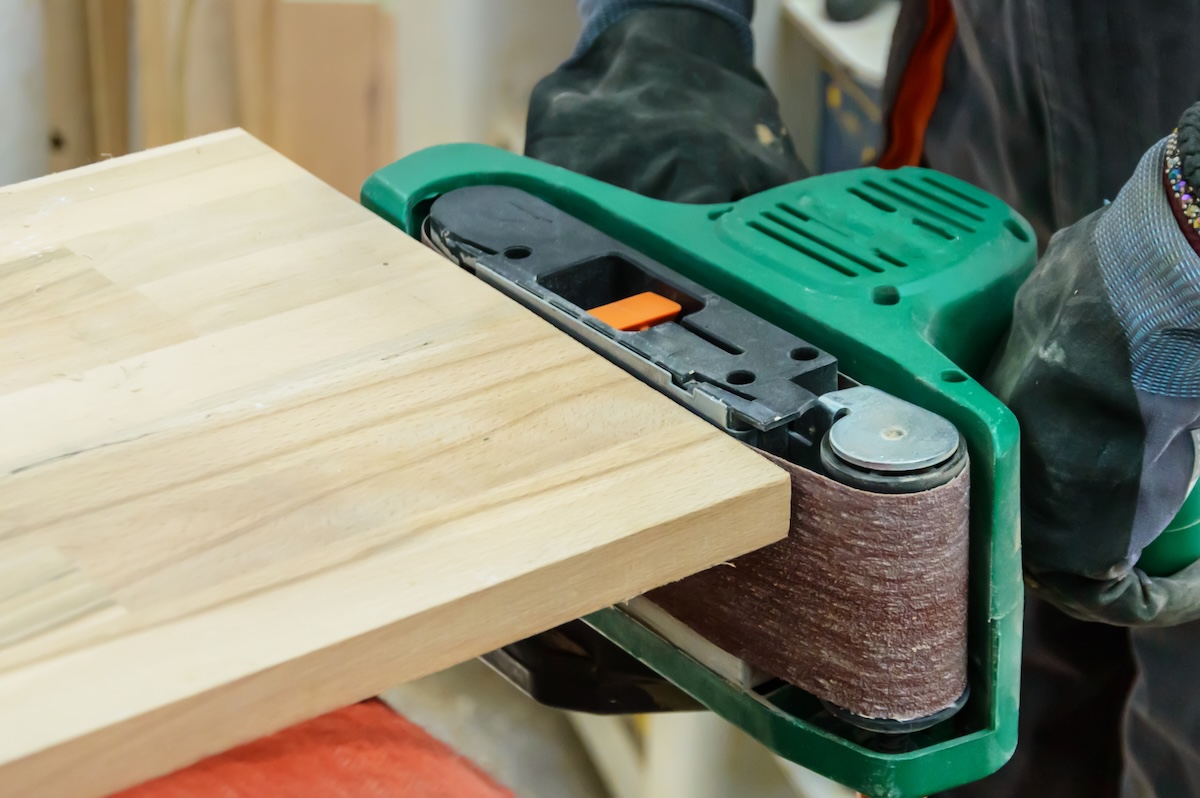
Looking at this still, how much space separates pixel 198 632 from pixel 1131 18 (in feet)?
1.81

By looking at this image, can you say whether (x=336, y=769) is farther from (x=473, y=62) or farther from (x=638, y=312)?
(x=473, y=62)

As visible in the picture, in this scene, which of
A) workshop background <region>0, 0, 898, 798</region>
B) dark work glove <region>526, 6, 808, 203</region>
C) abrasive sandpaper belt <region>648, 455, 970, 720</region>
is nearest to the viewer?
abrasive sandpaper belt <region>648, 455, 970, 720</region>

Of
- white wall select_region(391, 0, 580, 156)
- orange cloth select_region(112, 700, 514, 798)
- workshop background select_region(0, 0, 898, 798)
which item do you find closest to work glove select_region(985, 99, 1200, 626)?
orange cloth select_region(112, 700, 514, 798)

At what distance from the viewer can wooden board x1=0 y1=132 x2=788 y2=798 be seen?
1.07 feet

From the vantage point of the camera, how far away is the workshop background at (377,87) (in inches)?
41.3

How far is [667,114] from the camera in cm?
71

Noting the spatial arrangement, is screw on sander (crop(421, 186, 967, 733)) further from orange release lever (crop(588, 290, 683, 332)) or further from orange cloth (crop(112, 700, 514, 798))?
orange cloth (crop(112, 700, 514, 798))

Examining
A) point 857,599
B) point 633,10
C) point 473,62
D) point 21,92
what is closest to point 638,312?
point 857,599

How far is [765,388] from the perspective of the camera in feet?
1.52

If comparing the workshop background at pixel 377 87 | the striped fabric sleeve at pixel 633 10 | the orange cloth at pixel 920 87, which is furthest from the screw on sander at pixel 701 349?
the workshop background at pixel 377 87

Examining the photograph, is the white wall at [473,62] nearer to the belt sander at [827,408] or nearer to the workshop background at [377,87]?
the workshop background at [377,87]

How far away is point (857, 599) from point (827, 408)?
0.22 feet

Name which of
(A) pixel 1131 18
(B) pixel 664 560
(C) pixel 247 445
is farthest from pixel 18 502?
(A) pixel 1131 18

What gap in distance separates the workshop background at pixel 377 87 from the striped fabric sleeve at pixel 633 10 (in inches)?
10.0
